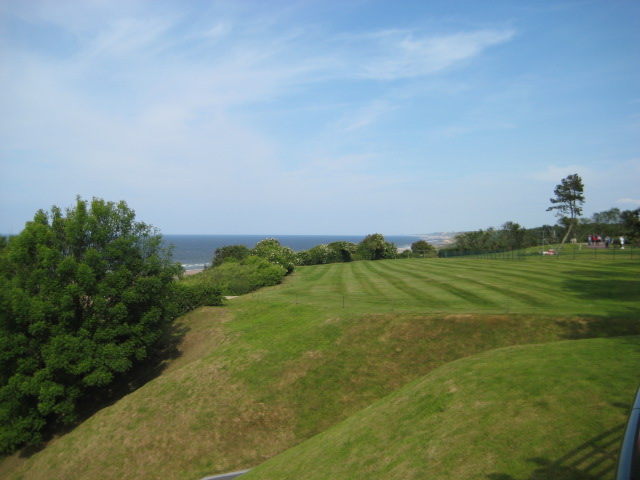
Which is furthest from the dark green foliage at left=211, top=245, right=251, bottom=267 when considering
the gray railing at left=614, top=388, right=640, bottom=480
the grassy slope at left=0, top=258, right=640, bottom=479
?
the gray railing at left=614, top=388, right=640, bottom=480

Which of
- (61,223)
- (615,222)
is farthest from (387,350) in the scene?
(615,222)

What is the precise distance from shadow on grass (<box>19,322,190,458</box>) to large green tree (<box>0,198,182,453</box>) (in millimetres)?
453

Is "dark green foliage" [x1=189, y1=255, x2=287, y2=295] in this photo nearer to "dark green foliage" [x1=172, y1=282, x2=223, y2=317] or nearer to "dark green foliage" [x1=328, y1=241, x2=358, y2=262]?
"dark green foliage" [x1=172, y1=282, x2=223, y2=317]

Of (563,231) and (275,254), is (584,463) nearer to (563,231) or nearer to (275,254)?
(275,254)

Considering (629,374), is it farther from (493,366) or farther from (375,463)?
(375,463)

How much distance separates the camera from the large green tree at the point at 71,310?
22.7 m

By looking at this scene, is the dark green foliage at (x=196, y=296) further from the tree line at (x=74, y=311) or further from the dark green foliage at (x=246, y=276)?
the dark green foliage at (x=246, y=276)

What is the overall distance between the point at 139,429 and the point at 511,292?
978 inches

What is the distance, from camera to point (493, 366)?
15.2 m

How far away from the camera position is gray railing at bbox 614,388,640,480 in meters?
2.83

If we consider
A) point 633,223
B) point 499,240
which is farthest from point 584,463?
point 499,240

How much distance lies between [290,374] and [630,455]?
63.5 ft

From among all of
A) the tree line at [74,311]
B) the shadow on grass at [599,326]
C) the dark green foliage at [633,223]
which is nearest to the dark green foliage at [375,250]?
the dark green foliage at [633,223]

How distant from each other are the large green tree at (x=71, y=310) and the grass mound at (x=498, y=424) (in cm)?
1382
